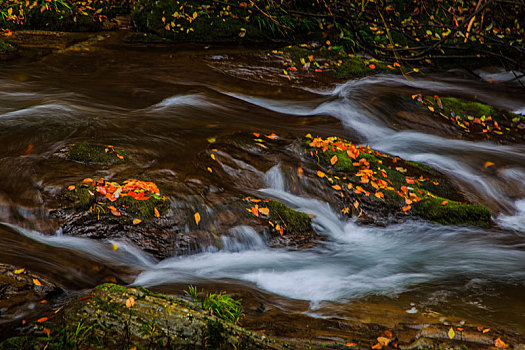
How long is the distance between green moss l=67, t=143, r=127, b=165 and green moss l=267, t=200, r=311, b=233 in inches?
71.2

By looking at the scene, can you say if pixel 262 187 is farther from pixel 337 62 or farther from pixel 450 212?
pixel 337 62

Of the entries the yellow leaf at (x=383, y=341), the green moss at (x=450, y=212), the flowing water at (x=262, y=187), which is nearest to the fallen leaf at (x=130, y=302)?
the flowing water at (x=262, y=187)

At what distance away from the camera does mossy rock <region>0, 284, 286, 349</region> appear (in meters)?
2.51

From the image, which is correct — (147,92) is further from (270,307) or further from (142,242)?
(270,307)

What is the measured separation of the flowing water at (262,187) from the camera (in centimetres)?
407

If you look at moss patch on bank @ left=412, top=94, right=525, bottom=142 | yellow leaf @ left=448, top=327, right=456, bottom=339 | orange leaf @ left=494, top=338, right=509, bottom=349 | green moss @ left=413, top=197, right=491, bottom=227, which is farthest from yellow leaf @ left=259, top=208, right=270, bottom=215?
moss patch on bank @ left=412, top=94, right=525, bottom=142

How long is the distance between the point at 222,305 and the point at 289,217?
6.13 feet

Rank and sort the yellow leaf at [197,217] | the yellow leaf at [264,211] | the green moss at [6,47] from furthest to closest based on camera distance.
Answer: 1. the green moss at [6,47]
2. the yellow leaf at [264,211]
3. the yellow leaf at [197,217]

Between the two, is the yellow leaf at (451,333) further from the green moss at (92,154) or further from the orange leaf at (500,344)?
the green moss at (92,154)

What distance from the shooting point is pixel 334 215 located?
542cm

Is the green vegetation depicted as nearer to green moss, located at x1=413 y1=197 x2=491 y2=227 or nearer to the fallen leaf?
the fallen leaf

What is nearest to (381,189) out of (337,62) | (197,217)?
(197,217)

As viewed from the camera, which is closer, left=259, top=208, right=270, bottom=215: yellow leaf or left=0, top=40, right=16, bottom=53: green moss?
left=259, top=208, right=270, bottom=215: yellow leaf

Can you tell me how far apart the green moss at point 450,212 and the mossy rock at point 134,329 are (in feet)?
11.5
